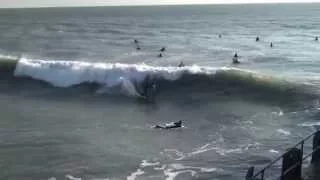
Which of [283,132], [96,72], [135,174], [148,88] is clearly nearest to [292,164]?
[135,174]

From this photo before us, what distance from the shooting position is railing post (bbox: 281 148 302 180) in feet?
52.2

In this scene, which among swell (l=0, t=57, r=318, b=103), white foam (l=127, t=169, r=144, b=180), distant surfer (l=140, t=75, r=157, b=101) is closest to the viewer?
white foam (l=127, t=169, r=144, b=180)

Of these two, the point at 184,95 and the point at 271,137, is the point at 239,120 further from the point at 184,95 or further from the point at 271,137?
the point at 184,95

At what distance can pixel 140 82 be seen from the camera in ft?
142

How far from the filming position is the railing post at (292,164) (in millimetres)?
15912

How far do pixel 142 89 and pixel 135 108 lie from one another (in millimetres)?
7023

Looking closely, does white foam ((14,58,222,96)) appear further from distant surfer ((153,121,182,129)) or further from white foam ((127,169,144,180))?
white foam ((127,169,144,180))

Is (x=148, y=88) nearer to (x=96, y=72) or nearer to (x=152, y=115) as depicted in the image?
(x=152, y=115)

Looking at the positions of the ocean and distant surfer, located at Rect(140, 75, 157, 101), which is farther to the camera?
distant surfer, located at Rect(140, 75, 157, 101)

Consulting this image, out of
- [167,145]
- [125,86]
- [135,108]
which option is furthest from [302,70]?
[167,145]

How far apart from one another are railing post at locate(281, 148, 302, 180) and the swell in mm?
19824

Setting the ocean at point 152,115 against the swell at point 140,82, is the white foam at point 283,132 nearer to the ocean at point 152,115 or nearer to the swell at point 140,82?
the ocean at point 152,115

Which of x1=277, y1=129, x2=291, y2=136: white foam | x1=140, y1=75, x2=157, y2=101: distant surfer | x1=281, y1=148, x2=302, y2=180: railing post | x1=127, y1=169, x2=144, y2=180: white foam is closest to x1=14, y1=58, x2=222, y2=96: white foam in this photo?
x1=140, y1=75, x2=157, y2=101: distant surfer

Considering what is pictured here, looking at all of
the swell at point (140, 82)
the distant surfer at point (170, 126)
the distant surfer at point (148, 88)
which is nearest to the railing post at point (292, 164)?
the distant surfer at point (170, 126)
